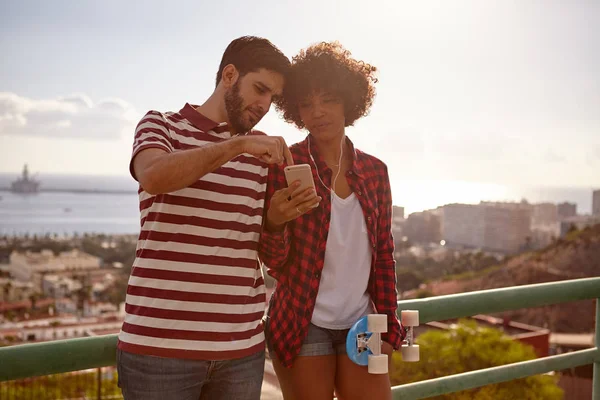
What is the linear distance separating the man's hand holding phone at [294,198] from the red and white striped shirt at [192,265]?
3.2 inches

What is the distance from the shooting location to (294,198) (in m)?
1.87

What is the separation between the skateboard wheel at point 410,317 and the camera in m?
2.25

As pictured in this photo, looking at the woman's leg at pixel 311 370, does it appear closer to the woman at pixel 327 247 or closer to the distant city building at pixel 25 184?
the woman at pixel 327 247

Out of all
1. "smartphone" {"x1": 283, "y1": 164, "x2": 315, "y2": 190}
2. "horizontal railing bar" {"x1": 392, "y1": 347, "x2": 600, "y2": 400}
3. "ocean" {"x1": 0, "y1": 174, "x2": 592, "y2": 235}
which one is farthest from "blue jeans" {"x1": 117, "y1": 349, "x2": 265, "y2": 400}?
"ocean" {"x1": 0, "y1": 174, "x2": 592, "y2": 235}

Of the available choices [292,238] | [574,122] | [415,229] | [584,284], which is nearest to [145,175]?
[292,238]

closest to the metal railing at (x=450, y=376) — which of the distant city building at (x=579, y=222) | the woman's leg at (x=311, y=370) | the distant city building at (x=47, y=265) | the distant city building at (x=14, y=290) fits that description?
the woman's leg at (x=311, y=370)

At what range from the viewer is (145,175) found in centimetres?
160

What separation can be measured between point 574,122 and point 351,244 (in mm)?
81847

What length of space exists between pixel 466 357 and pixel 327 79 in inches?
677

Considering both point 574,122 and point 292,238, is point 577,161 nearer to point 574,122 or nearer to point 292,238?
point 574,122

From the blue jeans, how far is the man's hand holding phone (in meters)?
0.44

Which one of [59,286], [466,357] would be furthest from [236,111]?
[59,286]

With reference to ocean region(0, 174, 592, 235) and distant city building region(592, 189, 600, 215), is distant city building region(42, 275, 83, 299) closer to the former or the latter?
ocean region(0, 174, 592, 235)

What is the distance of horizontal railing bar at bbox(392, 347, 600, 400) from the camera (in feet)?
7.98
